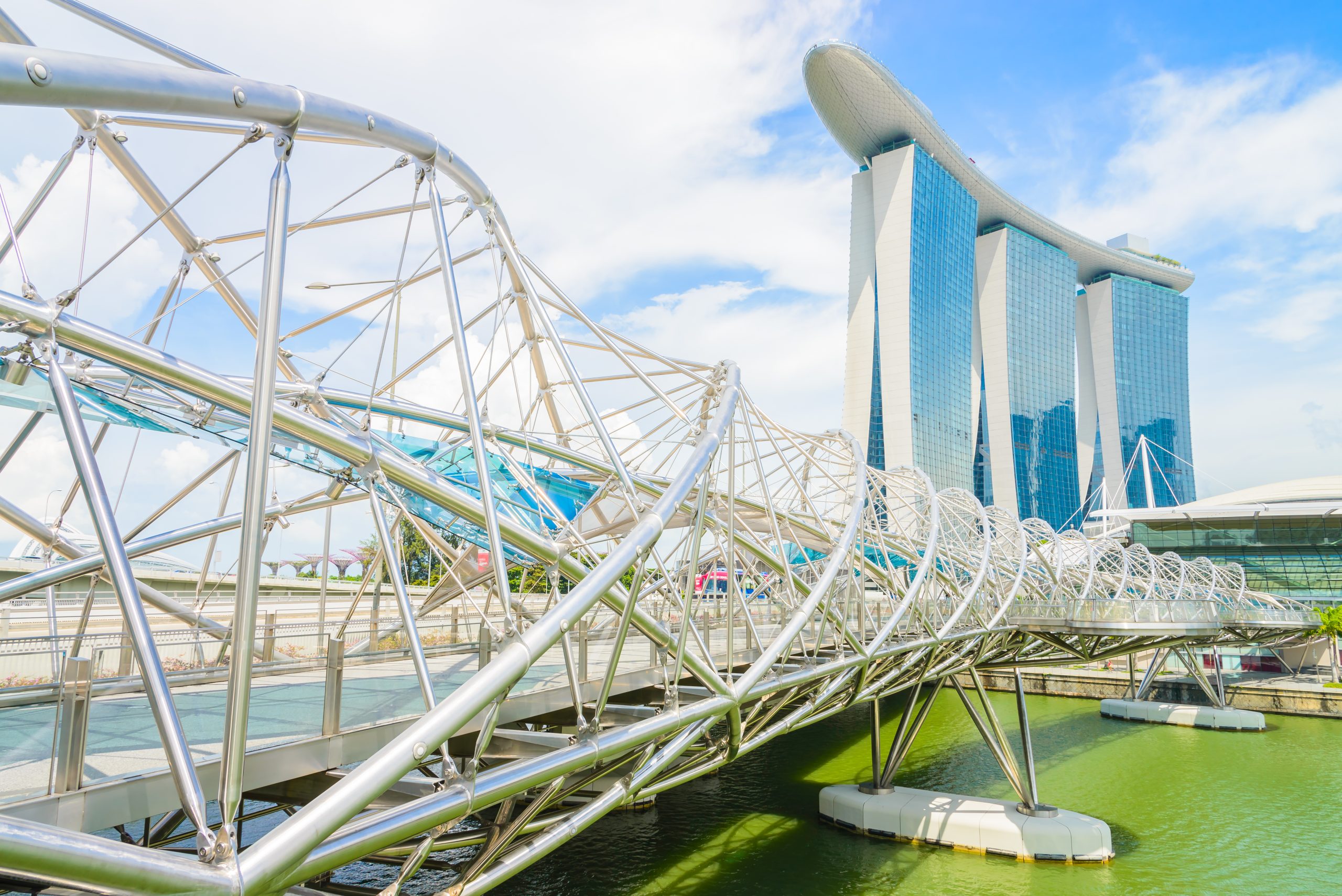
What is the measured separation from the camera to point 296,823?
568cm

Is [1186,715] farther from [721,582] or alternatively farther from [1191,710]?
[721,582]

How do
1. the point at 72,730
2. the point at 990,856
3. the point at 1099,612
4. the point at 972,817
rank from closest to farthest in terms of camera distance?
the point at 72,730 → the point at 990,856 → the point at 972,817 → the point at 1099,612

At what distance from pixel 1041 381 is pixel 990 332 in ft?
37.6

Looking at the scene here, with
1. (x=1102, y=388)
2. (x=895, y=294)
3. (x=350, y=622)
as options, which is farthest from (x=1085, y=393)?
(x=350, y=622)

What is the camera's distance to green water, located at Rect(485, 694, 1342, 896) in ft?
69.8

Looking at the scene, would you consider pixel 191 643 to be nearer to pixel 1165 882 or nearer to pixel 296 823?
pixel 296 823

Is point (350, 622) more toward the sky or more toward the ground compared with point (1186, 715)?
more toward the sky

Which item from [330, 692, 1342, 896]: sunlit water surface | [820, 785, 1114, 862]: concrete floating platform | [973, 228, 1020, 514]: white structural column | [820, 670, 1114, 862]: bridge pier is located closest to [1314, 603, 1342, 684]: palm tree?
[330, 692, 1342, 896]: sunlit water surface

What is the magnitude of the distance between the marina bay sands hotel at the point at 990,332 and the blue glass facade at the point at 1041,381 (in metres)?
0.29

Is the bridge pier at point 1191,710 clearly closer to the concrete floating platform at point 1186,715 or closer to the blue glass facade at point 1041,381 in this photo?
the concrete floating platform at point 1186,715

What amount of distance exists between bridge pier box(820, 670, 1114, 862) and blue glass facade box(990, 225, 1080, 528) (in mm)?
111449

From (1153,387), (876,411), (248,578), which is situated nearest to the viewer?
(248,578)

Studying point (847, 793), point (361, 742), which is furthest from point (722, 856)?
point (361, 742)

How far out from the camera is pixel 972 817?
24.5 meters
